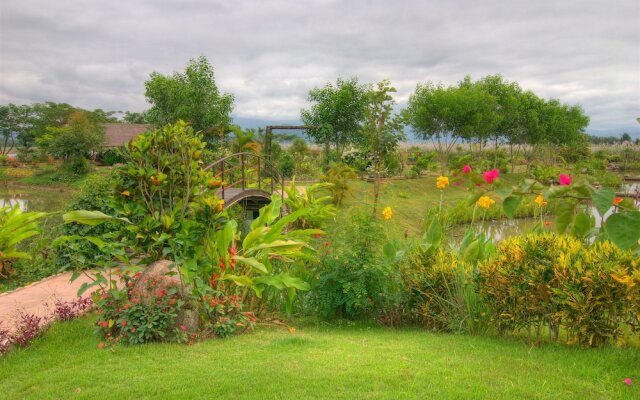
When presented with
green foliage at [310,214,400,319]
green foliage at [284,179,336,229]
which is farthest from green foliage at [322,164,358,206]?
green foliage at [310,214,400,319]

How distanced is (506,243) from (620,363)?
1313mm

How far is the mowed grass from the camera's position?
313cm

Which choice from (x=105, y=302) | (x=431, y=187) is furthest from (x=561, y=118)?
(x=105, y=302)

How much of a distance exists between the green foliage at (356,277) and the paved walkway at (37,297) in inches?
113

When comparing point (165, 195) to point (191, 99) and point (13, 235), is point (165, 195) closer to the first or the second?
point (13, 235)

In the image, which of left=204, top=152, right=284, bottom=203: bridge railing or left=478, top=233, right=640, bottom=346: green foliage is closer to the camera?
left=478, top=233, right=640, bottom=346: green foliage

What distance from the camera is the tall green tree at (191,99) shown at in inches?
933

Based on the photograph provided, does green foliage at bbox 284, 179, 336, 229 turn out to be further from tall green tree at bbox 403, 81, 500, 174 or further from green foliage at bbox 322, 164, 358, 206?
tall green tree at bbox 403, 81, 500, 174

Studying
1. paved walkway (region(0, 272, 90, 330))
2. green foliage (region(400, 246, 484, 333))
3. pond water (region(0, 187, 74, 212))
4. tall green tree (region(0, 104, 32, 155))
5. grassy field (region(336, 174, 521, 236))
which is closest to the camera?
green foliage (region(400, 246, 484, 333))

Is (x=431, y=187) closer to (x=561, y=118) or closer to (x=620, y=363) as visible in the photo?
(x=561, y=118)

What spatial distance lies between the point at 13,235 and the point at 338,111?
19.8 m

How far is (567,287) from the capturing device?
3.79m

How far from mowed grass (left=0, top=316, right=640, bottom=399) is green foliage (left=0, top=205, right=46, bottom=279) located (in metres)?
3.96

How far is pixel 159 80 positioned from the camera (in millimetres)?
24328
